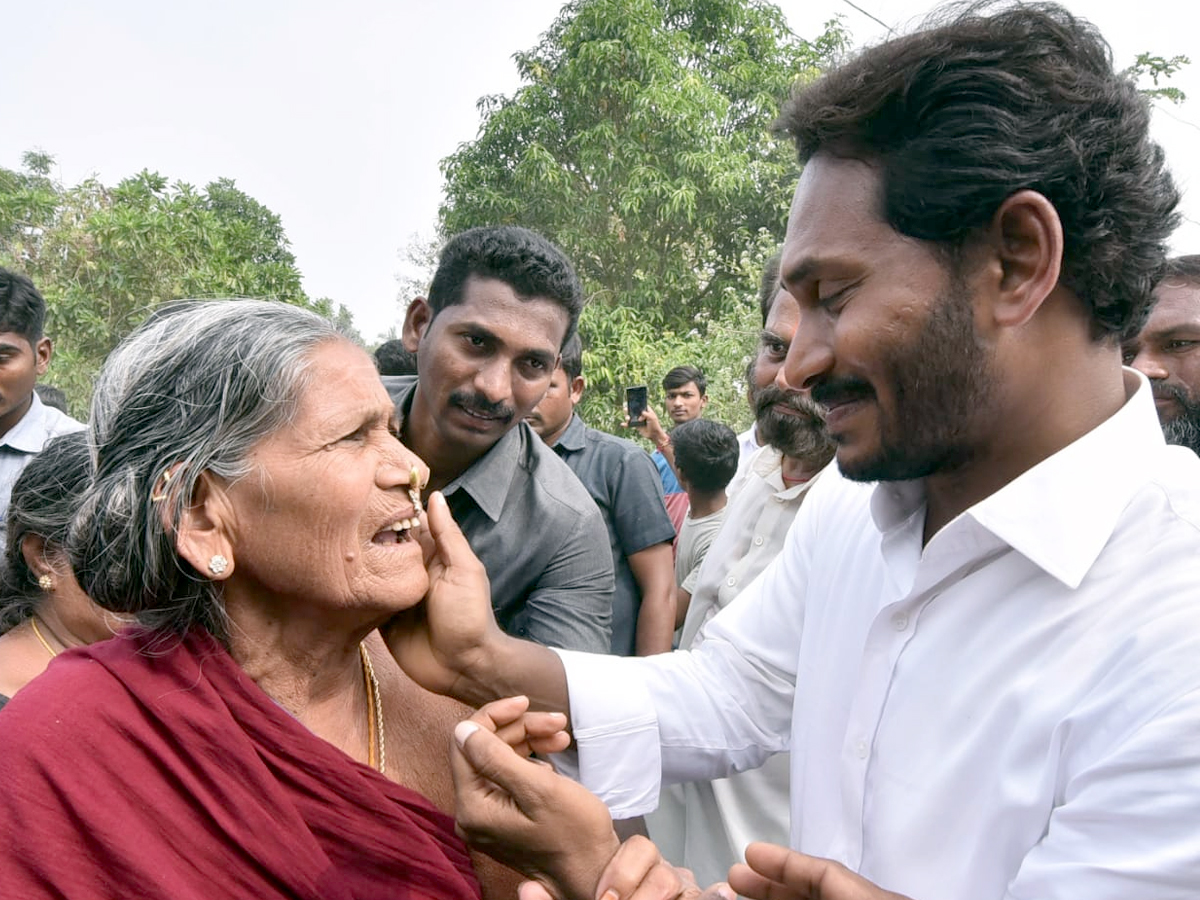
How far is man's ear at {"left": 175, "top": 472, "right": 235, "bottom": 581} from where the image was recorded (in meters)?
1.93

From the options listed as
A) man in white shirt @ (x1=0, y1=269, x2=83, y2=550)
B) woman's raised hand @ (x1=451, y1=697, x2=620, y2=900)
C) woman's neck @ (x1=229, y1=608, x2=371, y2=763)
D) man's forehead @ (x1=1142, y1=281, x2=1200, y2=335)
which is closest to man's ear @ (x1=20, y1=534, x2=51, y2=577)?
woman's neck @ (x1=229, y1=608, x2=371, y2=763)

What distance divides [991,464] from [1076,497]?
0.70 ft

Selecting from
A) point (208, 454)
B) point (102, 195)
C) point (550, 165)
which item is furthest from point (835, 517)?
point (102, 195)

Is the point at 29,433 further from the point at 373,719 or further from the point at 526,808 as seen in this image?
the point at 526,808

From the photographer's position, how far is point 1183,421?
11.5 ft

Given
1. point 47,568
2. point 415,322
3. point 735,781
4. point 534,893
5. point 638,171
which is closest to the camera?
point 534,893

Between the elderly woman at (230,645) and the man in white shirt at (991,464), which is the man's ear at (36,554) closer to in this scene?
the elderly woman at (230,645)

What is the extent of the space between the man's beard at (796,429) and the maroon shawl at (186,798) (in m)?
1.91

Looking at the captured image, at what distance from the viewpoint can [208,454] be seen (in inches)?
75.5

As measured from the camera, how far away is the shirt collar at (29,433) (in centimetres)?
448

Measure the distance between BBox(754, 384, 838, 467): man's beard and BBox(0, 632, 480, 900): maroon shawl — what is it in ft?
6.27

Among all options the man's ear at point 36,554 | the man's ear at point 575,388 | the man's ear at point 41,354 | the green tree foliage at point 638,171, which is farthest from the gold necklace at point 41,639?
the green tree foliage at point 638,171

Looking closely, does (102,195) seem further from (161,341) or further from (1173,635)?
(1173,635)

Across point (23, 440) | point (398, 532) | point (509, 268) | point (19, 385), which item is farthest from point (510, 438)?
point (19, 385)
